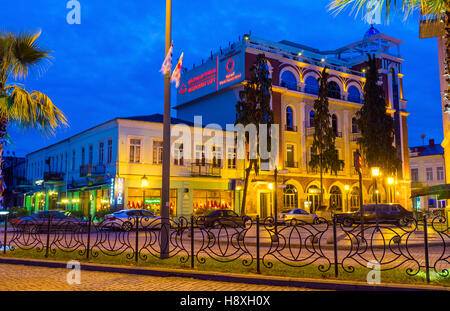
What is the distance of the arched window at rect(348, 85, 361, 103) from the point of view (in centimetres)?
5256

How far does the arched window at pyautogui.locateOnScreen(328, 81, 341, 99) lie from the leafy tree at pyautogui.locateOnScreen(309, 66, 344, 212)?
6207 millimetres

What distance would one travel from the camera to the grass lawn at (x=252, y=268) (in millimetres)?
8352

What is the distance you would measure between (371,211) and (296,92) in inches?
734

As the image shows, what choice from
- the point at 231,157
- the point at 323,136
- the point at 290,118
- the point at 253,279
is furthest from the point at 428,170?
the point at 253,279

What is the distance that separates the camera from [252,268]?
9906 mm

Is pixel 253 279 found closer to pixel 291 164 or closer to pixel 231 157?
pixel 231 157

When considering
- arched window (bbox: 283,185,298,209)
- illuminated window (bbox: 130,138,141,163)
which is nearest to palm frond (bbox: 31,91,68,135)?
illuminated window (bbox: 130,138,141,163)

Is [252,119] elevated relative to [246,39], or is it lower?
lower

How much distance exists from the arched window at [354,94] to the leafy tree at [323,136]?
9280mm

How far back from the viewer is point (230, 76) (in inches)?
1779
